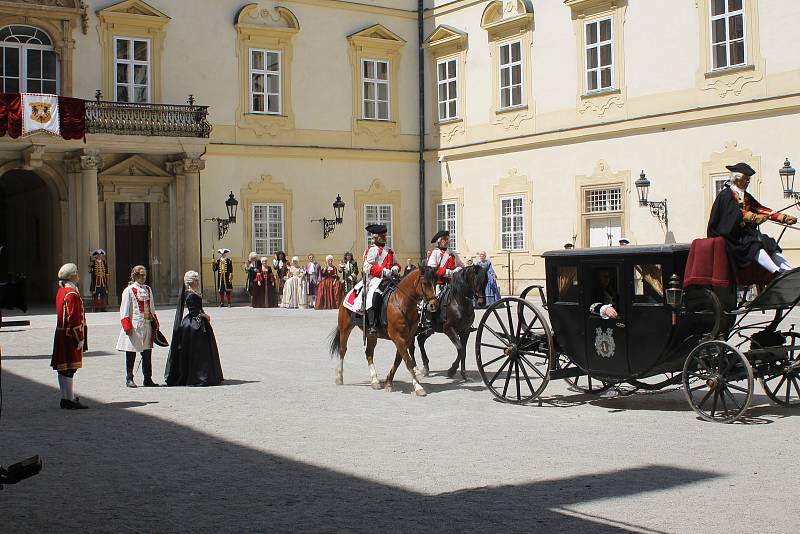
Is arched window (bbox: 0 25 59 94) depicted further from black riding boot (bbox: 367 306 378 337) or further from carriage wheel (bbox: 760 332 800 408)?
carriage wheel (bbox: 760 332 800 408)

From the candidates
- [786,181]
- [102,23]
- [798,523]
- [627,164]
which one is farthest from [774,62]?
[798,523]

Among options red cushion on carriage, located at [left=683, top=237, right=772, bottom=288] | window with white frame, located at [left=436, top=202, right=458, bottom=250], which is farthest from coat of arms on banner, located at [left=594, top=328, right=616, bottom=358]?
window with white frame, located at [left=436, top=202, right=458, bottom=250]

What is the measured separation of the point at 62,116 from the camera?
28281 millimetres

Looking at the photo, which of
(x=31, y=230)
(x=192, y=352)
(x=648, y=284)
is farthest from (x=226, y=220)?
(x=648, y=284)

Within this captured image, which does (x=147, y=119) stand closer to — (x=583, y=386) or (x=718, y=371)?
(x=583, y=386)

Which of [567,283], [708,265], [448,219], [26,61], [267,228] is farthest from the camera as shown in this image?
[448,219]

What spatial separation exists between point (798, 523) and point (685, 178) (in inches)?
864

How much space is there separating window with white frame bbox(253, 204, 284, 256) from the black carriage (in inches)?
882

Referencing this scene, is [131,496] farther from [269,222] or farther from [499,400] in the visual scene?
[269,222]

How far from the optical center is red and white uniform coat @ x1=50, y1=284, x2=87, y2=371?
12070 millimetres

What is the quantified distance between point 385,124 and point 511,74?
494cm

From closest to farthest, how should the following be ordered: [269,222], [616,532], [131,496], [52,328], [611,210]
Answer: [616,532]
[131,496]
[52,328]
[611,210]
[269,222]

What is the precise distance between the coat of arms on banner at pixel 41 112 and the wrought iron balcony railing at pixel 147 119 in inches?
46.8

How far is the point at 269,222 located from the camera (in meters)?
33.7
